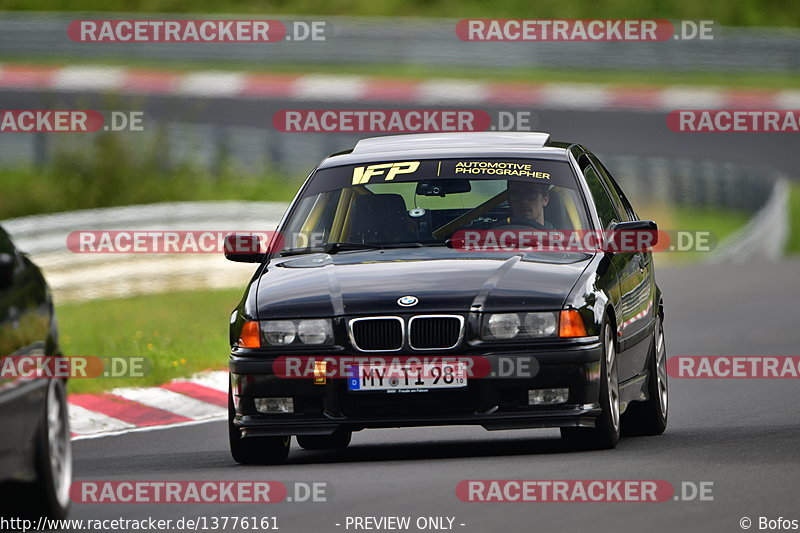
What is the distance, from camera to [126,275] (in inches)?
834

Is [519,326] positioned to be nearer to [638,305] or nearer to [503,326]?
[503,326]

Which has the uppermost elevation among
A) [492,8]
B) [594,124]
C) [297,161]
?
[492,8]

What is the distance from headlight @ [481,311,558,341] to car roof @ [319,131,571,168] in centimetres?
173

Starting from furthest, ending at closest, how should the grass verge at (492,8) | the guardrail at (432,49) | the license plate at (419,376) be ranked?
the grass verge at (492,8) → the guardrail at (432,49) → the license plate at (419,376)

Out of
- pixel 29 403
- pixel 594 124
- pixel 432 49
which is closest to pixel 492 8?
pixel 432 49

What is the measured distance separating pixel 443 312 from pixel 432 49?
29572 mm

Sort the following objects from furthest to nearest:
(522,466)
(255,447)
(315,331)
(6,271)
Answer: (255,447), (315,331), (522,466), (6,271)

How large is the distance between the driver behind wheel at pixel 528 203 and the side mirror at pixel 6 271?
366 cm

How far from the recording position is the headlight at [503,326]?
359 inches

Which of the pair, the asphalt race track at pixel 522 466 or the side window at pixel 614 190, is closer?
the asphalt race track at pixel 522 466

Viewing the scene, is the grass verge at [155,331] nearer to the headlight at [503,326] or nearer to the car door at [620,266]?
the car door at [620,266]

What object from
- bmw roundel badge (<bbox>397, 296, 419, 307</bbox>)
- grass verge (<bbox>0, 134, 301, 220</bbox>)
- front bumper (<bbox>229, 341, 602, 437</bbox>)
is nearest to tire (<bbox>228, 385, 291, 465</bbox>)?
front bumper (<bbox>229, 341, 602, 437</bbox>)

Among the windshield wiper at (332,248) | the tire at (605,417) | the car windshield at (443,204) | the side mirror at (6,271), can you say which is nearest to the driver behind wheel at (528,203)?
the car windshield at (443,204)

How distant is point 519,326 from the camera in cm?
915
